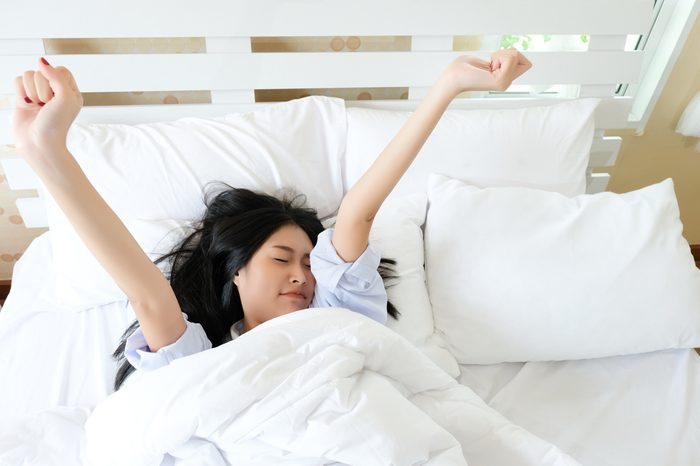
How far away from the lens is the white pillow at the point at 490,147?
1423mm

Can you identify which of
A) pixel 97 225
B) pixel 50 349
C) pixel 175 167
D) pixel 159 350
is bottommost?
pixel 50 349

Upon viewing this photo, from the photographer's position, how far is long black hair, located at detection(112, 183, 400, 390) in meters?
1.20

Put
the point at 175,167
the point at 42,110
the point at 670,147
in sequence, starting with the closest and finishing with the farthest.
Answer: the point at 42,110 < the point at 175,167 < the point at 670,147

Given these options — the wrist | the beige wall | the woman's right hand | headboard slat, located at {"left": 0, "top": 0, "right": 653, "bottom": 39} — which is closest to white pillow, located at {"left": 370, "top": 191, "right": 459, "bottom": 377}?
the wrist

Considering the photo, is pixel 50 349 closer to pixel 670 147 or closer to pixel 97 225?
pixel 97 225

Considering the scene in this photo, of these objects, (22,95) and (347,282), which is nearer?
(22,95)

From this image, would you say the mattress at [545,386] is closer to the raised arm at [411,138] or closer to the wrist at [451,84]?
the raised arm at [411,138]

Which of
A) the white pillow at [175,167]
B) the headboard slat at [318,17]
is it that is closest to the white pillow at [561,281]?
the white pillow at [175,167]

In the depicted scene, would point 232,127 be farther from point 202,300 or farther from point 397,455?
point 397,455

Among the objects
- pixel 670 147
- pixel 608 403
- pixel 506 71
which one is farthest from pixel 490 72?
pixel 670 147

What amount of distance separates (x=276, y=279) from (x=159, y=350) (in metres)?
0.27

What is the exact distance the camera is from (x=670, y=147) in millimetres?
2043

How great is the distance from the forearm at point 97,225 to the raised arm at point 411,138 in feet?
1.26

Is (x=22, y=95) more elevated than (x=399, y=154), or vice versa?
(x=22, y=95)
